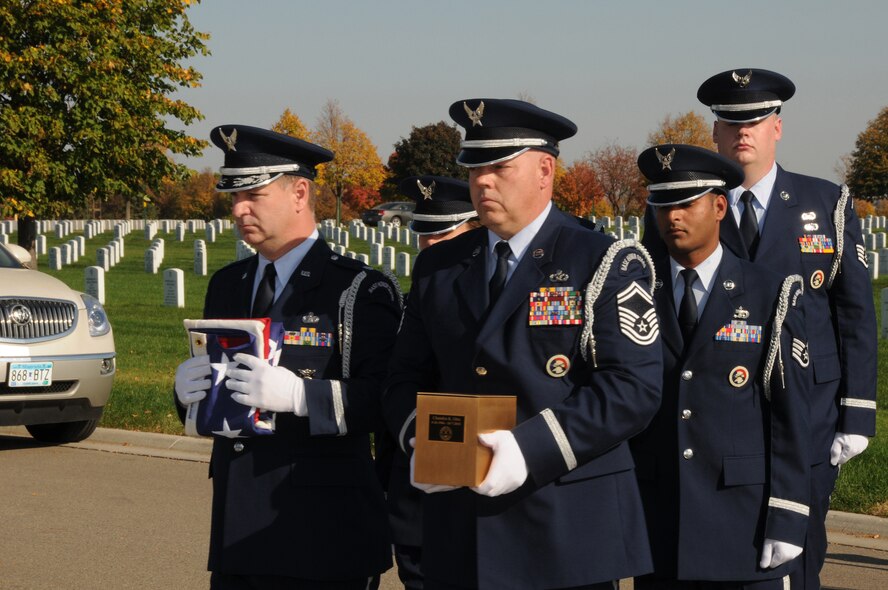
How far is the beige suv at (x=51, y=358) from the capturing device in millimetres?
9891

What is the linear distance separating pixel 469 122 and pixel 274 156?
889mm

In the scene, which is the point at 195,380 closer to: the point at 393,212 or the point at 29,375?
the point at 29,375

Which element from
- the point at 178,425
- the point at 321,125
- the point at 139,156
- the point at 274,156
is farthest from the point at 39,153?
the point at 321,125

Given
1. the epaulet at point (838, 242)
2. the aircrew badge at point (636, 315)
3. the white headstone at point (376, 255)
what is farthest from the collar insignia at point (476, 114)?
the white headstone at point (376, 255)

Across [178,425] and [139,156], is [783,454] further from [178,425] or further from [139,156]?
[139,156]

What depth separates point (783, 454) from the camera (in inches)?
163

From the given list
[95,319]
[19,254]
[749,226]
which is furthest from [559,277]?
[19,254]

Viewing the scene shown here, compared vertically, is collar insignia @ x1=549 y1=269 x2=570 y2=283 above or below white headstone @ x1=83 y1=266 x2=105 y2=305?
above

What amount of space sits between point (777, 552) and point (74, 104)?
22.2 metres

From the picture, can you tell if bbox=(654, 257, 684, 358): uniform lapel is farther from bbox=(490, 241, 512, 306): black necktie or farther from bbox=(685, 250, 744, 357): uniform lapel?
bbox=(490, 241, 512, 306): black necktie

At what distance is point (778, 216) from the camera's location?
16.0 feet

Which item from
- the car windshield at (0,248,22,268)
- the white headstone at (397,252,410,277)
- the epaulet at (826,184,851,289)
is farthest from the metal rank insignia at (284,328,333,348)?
the white headstone at (397,252,410,277)

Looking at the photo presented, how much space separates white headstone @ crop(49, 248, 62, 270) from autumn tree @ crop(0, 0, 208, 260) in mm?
14088

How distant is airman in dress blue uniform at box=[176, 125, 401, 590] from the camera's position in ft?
13.0
